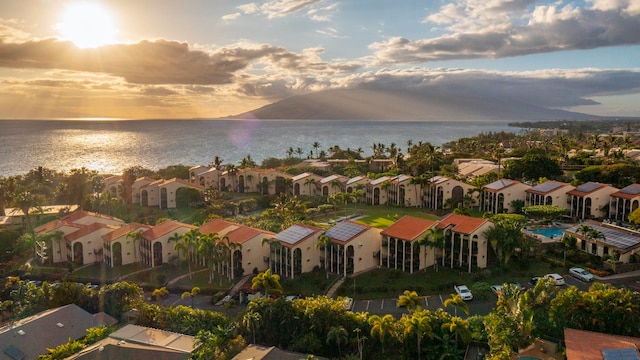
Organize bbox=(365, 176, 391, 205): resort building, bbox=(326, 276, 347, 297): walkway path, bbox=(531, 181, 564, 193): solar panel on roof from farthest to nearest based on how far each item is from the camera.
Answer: bbox=(365, 176, 391, 205): resort building
bbox=(531, 181, 564, 193): solar panel on roof
bbox=(326, 276, 347, 297): walkway path

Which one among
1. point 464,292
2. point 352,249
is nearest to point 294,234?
point 352,249

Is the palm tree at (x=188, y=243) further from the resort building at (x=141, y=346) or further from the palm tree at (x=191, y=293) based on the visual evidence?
the resort building at (x=141, y=346)

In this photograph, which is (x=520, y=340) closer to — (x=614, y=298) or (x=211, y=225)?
(x=614, y=298)

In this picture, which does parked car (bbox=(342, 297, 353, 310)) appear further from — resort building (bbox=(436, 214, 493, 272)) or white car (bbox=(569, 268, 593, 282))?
white car (bbox=(569, 268, 593, 282))

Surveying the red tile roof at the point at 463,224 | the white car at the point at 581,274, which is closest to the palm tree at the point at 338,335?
the red tile roof at the point at 463,224

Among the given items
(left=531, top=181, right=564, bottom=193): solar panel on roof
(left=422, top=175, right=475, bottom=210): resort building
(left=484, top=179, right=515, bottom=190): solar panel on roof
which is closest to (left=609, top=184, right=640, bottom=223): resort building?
(left=531, top=181, right=564, bottom=193): solar panel on roof

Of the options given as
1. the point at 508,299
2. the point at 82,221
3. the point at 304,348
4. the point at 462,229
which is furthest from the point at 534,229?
the point at 82,221
